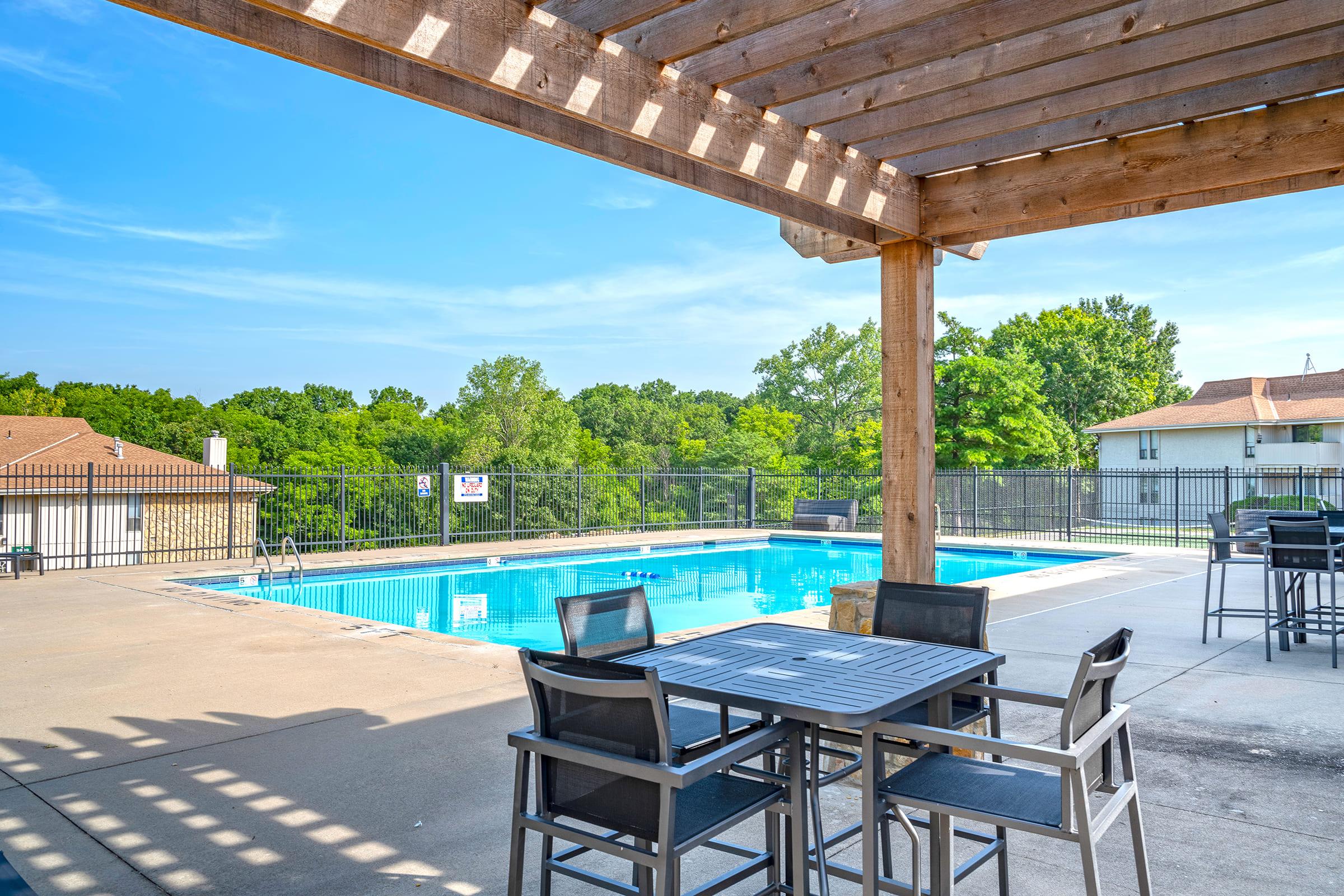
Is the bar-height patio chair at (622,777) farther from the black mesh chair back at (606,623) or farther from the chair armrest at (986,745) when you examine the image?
the black mesh chair back at (606,623)

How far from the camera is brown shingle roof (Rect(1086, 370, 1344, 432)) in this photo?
26969 millimetres

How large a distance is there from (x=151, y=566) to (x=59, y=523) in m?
14.4

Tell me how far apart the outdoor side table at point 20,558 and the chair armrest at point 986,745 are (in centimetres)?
1194

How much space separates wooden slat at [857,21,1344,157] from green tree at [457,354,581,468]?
2825cm

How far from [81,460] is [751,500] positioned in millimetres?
16999

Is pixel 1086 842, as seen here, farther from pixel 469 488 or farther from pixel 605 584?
pixel 469 488

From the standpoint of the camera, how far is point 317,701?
15.9ft

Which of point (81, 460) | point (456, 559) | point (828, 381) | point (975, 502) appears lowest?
point (456, 559)

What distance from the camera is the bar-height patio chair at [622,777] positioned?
6.38ft

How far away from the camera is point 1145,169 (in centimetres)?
361

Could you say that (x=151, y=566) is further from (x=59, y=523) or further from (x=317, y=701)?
(x=59, y=523)

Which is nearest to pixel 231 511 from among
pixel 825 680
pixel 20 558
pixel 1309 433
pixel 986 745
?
pixel 20 558

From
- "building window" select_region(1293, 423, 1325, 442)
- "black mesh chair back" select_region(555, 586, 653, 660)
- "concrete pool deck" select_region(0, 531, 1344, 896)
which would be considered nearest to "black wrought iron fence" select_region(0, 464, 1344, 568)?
"building window" select_region(1293, 423, 1325, 442)

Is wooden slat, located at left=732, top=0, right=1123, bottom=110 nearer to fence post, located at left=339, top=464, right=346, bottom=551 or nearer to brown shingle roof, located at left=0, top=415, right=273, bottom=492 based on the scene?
fence post, located at left=339, top=464, right=346, bottom=551
